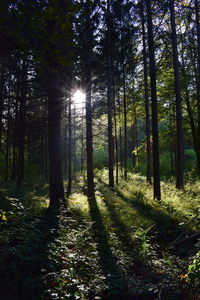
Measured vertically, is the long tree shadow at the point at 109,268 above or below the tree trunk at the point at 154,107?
below

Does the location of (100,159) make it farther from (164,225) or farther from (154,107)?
(164,225)

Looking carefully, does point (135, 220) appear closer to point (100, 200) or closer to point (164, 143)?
point (100, 200)

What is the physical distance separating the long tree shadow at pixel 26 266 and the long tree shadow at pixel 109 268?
98cm

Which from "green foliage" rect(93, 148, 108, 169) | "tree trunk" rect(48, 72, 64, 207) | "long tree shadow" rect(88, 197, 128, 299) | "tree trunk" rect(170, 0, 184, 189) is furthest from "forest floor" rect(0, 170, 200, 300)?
"green foliage" rect(93, 148, 108, 169)

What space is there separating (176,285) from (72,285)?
63.4 inches

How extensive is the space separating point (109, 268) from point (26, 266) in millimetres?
1574

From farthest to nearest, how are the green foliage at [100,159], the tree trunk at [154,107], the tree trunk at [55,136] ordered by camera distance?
the green foliage at [100,159] → the tree trunk at [154,107] → the tree trunk at [55,136]

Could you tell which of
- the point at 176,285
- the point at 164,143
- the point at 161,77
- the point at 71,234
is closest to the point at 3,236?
the point at 71,234

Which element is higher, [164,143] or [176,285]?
[164,143]

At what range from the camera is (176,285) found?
2.93 metres

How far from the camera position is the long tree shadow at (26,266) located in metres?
3.27

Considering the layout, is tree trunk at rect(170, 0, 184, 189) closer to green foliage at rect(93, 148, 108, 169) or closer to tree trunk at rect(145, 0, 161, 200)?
tree trunk at rect(145, 0, 161, 200)

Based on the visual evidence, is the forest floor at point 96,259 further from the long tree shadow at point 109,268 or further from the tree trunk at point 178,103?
the tree trunk at point 178,103

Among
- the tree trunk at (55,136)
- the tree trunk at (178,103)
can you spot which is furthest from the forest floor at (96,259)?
the tree trunk at (178,103)
